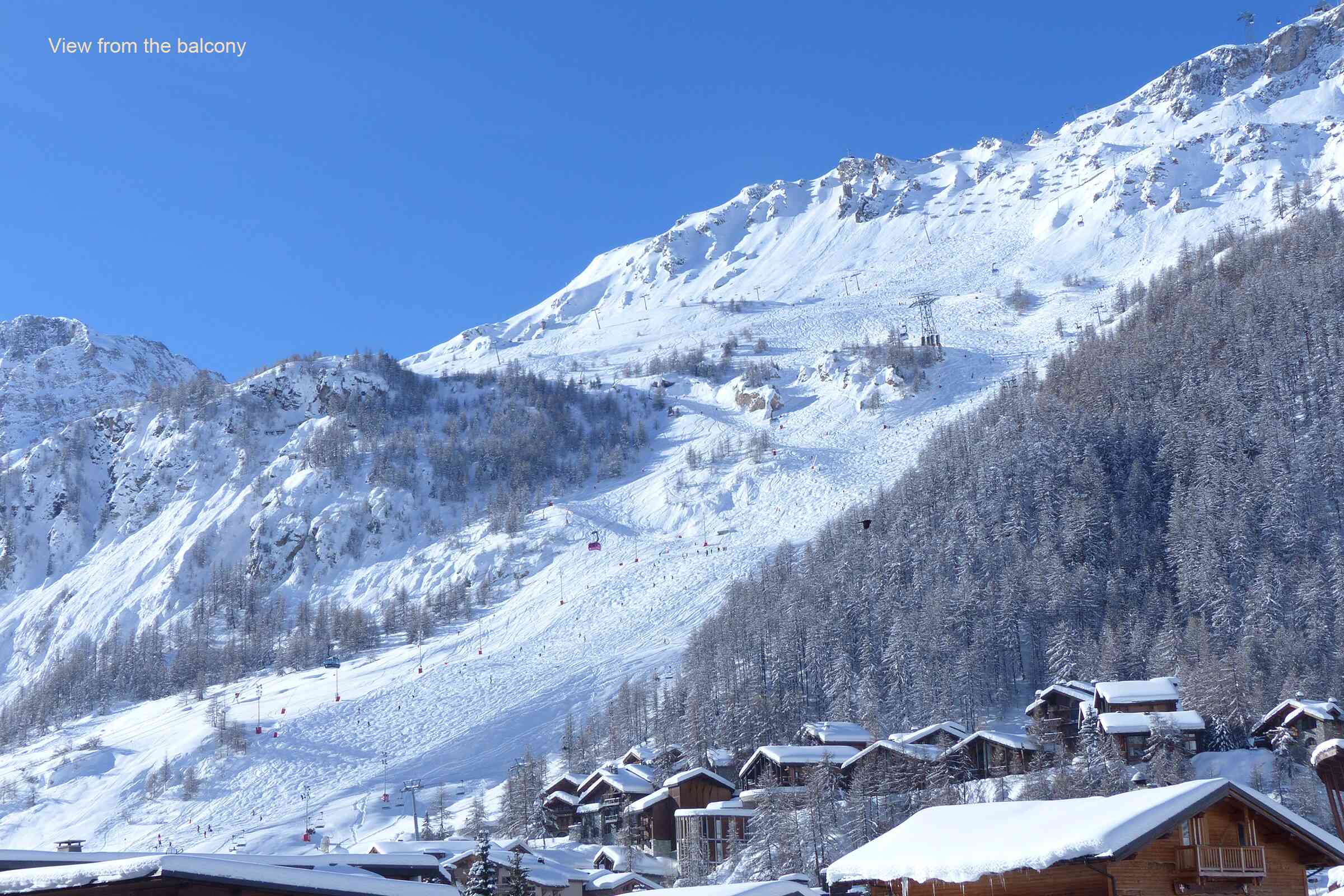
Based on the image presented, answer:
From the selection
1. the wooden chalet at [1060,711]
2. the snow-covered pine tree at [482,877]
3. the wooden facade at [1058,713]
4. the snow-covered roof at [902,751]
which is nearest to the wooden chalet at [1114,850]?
the snow-covered pine tree at [482,877]

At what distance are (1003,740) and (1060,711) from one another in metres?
7.56

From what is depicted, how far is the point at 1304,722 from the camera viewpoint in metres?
55.2

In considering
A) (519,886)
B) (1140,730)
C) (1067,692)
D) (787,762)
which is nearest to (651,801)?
(787,762)

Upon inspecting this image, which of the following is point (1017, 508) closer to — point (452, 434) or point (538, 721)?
point (538, 721)

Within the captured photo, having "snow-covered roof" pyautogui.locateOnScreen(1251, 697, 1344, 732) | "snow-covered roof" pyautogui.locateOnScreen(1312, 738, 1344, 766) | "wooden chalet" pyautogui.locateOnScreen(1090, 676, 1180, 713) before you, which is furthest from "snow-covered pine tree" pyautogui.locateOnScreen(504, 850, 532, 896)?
"snow-covered roof" pyautogui.locateOnScreen(1251, 697, 1344, 732)

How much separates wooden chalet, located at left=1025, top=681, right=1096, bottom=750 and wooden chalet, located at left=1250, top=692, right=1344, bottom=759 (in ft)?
24.9

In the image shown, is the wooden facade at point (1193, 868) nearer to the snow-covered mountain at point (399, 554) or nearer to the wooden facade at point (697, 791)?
the wooden facade at point (697, 791)

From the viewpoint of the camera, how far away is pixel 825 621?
83.9m

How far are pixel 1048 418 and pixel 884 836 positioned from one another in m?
89.9

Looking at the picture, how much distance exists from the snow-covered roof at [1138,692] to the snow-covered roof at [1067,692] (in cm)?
209

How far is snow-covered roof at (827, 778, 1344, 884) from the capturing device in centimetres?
1684

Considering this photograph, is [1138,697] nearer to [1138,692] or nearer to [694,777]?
[1138,692]

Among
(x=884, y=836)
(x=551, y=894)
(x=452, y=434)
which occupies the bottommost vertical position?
(x=551, y=894)

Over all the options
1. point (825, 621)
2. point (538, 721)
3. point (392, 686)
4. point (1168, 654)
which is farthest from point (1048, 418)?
point (392, 686)
